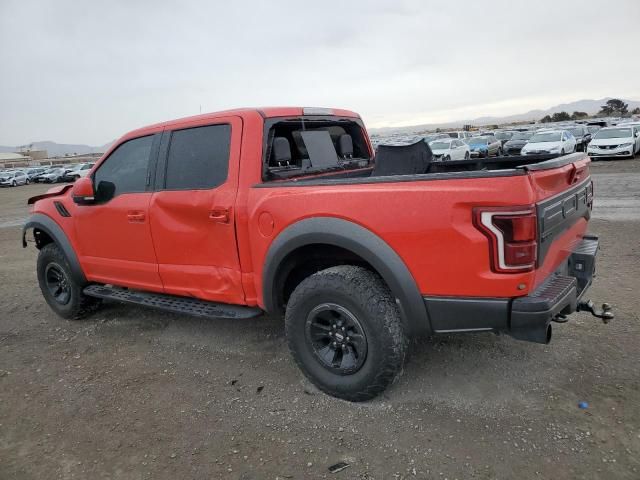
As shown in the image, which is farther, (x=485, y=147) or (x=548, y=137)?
(x=485, y=147)

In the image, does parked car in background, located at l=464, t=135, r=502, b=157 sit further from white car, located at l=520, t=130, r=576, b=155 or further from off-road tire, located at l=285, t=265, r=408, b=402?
off-road tire, located at l=285, t=265, r=408, b=402

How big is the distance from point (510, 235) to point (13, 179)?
4396 centimetres

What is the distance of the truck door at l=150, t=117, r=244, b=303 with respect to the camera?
11.2 ft

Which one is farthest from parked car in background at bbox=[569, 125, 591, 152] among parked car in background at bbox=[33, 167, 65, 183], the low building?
the low building

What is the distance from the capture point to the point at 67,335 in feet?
15.1

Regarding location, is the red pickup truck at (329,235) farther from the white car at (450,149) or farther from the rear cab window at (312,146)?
the white car at (450,149)

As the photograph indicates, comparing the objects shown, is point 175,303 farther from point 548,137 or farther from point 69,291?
point 548,137

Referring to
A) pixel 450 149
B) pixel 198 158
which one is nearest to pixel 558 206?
pixel 198 158

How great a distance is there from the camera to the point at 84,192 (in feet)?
13.7

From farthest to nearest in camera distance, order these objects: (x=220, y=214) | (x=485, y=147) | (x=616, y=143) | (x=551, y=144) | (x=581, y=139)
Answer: (x=485, y=147) < (x=581, y=139) < (x=551, y=144) < (x=616, y=143) < (x=220, y=214)

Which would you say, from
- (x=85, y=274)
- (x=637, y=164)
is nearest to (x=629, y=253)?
(x=85, y=274)

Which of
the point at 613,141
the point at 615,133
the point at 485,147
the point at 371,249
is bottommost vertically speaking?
the point at 485,147

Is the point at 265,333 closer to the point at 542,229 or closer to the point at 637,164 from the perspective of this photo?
the point at 542,229

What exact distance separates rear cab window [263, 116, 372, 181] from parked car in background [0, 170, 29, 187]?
4127cm
